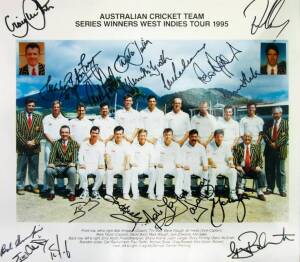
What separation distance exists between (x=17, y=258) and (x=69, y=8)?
19.8 inches

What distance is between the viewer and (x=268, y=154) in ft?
2.91

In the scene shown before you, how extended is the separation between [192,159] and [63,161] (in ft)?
0.84

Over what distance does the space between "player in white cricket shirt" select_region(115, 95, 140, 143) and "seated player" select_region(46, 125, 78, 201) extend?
4.0 inches

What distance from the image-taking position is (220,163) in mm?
887

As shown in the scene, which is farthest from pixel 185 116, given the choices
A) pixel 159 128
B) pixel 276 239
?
pixel 276 239

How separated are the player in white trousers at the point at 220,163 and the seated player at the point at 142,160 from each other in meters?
0.12

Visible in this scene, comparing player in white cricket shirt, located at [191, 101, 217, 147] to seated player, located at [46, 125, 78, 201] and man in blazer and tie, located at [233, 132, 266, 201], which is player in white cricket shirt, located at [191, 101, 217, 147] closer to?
man in blazer and tie, located at [233, 132, 266, 201]

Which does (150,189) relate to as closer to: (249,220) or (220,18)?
(249,220)
